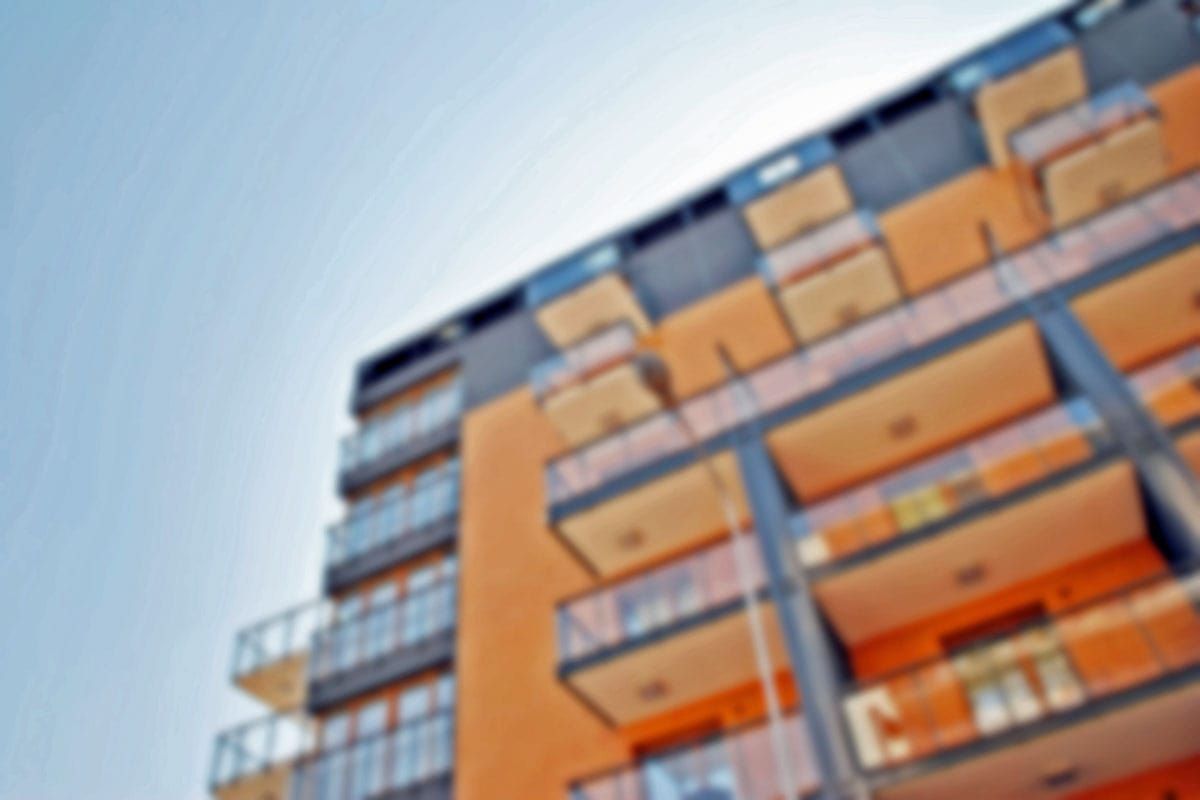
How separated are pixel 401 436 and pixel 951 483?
14.9 metres

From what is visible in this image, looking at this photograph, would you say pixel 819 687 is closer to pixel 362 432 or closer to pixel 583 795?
pixel 583 795

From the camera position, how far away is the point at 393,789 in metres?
17.6

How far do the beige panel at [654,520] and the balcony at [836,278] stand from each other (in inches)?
193

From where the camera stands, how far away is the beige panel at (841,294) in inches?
799

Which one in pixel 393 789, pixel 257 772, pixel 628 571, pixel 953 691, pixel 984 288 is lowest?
pixel 953 691

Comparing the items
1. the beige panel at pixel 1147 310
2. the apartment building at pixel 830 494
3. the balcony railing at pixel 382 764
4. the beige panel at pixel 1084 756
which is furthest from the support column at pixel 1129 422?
the balcony railing at pixel 382 764

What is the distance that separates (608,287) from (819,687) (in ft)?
40.9

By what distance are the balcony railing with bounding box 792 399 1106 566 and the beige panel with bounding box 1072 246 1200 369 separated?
2480 millimetres

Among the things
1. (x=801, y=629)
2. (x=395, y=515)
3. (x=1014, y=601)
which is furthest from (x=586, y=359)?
(x=1014, y=601)

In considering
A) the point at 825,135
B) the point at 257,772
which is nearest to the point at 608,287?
the point at 825,135

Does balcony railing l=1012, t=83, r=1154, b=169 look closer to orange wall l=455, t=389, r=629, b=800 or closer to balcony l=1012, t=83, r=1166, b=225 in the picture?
balcony l=1012, t=83, r=1166, b=225

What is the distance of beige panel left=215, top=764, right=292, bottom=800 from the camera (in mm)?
19578

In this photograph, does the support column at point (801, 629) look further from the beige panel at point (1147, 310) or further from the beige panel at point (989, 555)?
the beige panel at point (1147, 310)

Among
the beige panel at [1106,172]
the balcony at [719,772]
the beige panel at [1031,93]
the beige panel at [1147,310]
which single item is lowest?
the balcony at [719,772]
